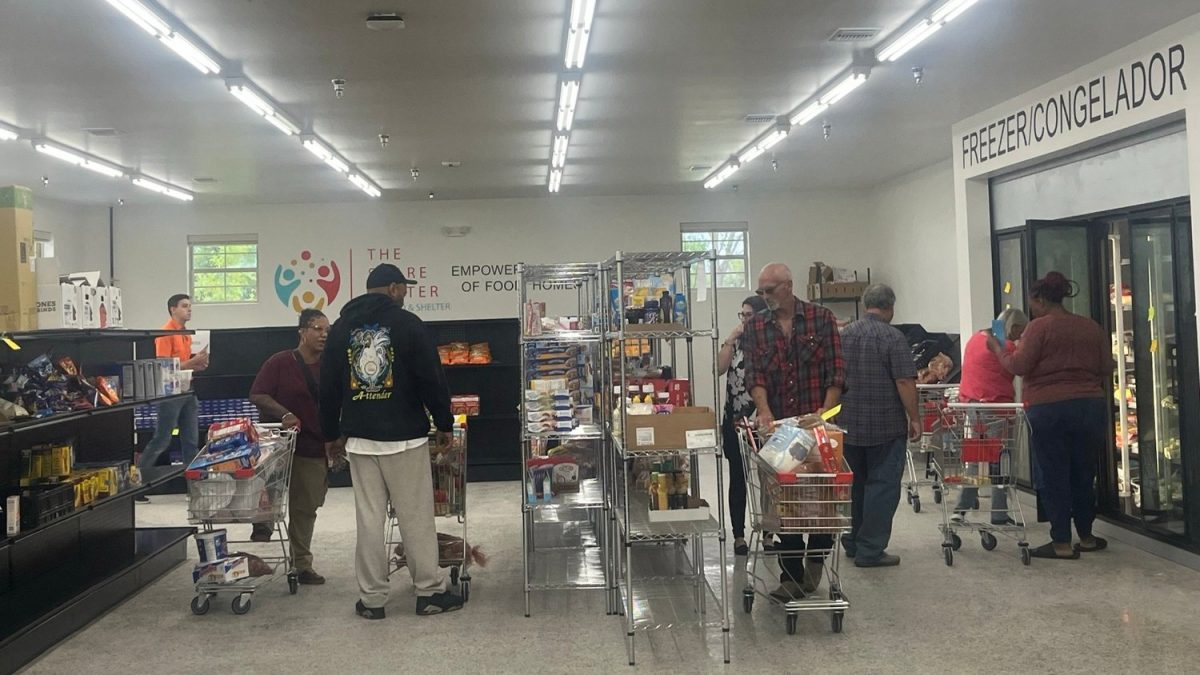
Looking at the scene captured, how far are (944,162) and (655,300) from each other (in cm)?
816

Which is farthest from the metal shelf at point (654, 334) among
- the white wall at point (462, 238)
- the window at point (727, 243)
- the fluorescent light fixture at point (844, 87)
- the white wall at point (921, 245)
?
the window at point (727, 243)

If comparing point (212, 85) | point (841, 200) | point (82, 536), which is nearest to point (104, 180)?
point (212, 85)

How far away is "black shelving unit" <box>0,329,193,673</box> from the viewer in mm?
4402

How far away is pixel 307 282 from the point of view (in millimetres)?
13742

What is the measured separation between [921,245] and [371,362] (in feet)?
30.8

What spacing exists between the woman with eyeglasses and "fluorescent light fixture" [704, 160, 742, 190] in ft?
18.0

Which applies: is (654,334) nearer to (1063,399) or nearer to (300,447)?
(300,447)

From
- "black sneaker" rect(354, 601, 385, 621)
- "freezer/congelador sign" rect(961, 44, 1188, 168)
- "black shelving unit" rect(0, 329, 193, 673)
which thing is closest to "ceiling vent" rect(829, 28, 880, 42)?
"freezer/congelador sign" rect(961, 44, 1188, 168)

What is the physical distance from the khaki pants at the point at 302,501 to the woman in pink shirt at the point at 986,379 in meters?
4.36

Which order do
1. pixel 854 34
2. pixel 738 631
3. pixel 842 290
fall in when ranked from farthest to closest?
pixel 842 290, pixel 854 34, pixel 738 631

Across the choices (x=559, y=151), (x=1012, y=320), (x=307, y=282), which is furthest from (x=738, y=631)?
(x=307, y=282)

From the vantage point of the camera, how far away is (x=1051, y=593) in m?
4.99

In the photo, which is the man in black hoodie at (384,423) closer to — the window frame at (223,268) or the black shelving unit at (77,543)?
the black shelving unit at (77,543)

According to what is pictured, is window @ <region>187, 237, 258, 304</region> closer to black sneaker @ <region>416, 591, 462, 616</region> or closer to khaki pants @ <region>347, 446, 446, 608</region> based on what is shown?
khaki pants @ <region>347, 446, 446, 608</region>
